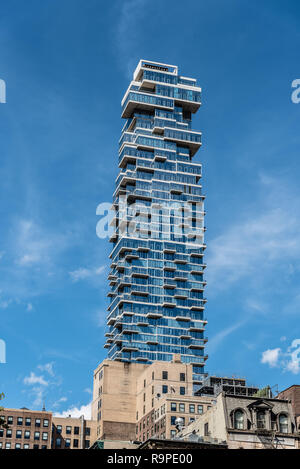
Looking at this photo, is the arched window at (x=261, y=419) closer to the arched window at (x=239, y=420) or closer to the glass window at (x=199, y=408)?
the arched window at (x=239, y=420)

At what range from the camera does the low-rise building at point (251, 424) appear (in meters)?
103

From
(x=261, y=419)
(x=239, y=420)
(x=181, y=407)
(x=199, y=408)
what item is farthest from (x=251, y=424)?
(x=181, y=407)

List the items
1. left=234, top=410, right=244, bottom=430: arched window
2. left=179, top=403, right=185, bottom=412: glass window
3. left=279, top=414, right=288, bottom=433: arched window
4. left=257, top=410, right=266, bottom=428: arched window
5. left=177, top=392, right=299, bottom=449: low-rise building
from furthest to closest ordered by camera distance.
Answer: left=179, top=403, right=185, bottom=412: glass window → left=279, top=414, right=288, bottom=433: arched window → left=257, top=410, right=266, bottom=428: arched window → left=234, top=410, right=244, bottom=430: arched window → left=177, top=392, right=299, bottom=449: low-rise building

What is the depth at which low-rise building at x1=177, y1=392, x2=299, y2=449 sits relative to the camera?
339 ft

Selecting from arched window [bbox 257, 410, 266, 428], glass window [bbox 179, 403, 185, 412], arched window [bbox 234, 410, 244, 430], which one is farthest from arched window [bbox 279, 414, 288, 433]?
glass window [bbox 179, 403, 185, 412]

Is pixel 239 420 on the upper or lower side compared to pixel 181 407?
lower

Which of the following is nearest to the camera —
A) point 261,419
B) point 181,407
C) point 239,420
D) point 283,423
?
point 239,420

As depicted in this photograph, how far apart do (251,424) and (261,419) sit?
202 cm

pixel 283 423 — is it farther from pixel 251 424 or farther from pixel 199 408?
pixel 199 408

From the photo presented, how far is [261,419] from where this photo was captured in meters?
106

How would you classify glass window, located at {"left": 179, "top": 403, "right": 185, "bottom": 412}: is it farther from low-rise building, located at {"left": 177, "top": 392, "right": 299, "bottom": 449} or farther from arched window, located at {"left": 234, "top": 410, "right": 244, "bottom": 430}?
arched window, located at {"left": 234, "top": 410, "right": 244, "bottom": 430}

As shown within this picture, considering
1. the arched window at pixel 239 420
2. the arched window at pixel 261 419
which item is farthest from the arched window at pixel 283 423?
the arched window at pixel 239 420

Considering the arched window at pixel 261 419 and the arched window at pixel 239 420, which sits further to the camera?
the arched window at pixel 261 419
